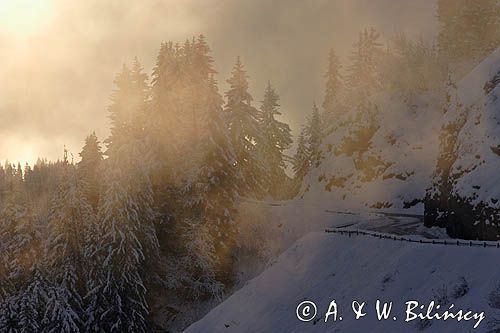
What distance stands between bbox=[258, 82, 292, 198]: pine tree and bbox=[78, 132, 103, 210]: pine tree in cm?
2357

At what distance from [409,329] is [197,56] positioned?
118ft

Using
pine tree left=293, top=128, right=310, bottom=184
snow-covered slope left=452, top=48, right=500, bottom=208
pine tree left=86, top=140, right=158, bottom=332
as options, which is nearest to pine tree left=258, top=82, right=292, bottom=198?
pine tree left=293, top=128, right=310, bottom=184

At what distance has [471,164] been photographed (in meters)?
30.2

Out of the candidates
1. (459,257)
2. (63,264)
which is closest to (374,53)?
(63,264)

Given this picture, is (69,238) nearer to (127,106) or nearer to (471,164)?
(127,106)

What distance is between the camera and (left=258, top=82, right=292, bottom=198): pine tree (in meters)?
67.7

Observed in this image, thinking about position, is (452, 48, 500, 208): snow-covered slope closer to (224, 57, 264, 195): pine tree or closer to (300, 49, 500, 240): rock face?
(300, 49, 500, 240): rock face

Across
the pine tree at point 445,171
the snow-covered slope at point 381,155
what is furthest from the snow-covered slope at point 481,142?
the snow-covered slope at point 381,155

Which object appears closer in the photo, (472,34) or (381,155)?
(381,155)

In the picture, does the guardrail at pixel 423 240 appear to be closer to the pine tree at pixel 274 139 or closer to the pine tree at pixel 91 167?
the pine tree at pixel 91 167

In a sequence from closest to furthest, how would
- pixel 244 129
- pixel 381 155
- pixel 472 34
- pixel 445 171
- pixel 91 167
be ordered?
pixel 445 171, pixel 91 167, pixel 244 129, pixel 381 155, pixel 472 34

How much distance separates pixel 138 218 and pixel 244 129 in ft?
→ 53.4

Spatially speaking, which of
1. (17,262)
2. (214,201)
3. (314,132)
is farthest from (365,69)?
(17,262)

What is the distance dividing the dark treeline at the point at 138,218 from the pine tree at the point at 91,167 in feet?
0.30
